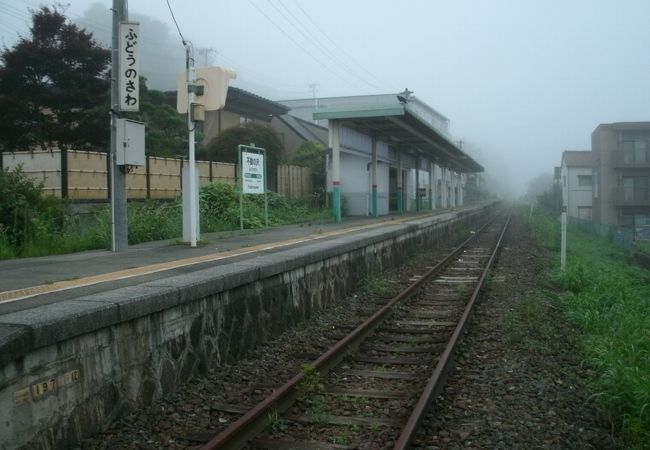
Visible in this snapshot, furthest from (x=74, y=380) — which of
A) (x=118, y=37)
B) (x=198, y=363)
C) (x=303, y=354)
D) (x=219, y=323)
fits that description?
(x=118, y=37)

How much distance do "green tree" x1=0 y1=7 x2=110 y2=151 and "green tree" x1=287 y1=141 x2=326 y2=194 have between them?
10.5 m

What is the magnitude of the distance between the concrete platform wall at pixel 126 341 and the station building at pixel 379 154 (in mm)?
13696

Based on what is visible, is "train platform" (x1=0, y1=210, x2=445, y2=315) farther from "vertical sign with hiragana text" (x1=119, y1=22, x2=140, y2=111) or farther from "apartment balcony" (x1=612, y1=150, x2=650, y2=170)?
"apartment balcony" (x1=612, y1=150, x2=650, y2=170)

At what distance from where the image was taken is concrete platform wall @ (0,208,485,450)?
389 centimetres

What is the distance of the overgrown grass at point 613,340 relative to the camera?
4950 mm

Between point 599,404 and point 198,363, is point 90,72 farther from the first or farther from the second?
point 599,404

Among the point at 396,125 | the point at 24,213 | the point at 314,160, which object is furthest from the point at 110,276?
the point at 314,160

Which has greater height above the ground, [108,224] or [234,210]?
[234,210]

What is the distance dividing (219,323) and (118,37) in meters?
6.05

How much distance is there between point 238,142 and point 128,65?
58.5 ft

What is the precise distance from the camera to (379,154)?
28734 mm

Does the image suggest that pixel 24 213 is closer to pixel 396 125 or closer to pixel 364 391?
pixel 364 391

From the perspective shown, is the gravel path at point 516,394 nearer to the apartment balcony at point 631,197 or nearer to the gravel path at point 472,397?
the gravel path at point 472,397

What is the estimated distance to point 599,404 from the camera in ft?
17.5
